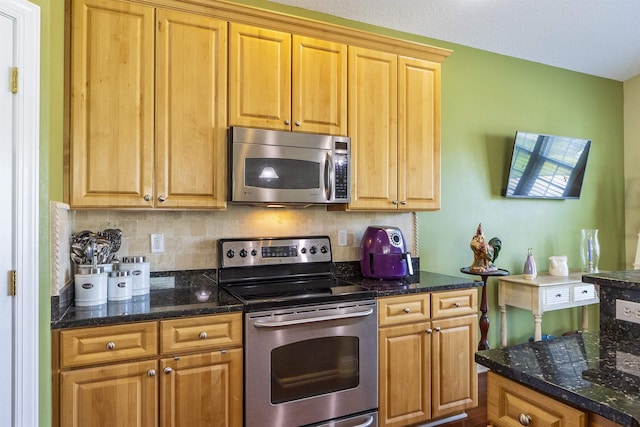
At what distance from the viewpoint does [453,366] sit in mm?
2566

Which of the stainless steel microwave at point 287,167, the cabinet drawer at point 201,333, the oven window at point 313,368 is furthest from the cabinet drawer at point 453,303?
the cabinet drawer at point 201,333

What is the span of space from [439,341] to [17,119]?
239 cm

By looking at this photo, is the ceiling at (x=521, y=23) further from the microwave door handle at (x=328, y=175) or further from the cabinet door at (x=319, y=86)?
the microwave door handle at (x=328, y=175)

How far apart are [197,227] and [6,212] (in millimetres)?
1070

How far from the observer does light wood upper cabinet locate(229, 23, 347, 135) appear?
2320mm

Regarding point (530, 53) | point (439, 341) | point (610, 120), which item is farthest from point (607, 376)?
point (610, 120)

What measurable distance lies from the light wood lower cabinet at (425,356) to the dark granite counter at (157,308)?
0.92 metres

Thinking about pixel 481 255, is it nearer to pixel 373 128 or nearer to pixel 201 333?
pixel 373 128

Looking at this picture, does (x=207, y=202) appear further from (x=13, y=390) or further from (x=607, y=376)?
(x=607, y=376)

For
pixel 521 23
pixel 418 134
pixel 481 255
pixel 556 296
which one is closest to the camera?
pixel 418 134

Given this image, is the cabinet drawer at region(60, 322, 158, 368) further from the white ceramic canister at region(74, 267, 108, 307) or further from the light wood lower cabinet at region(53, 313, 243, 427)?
the white ceramic canister at region(74, 267, 108, 307)

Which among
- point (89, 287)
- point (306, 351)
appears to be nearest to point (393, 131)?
point (306, 351)

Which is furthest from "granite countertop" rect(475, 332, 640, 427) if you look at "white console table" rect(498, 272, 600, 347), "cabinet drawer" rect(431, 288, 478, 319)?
"white console table" rect(498, 272, 600, 347)

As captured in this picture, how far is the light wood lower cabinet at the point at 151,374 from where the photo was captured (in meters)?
1.68
